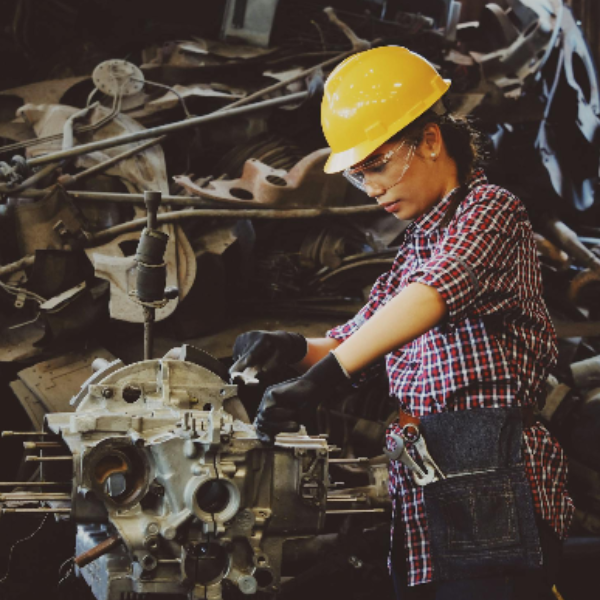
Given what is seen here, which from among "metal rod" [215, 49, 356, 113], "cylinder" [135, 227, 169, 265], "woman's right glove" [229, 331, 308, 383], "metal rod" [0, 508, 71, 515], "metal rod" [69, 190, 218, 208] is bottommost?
"metal rod" [0, 508, 71, 515]

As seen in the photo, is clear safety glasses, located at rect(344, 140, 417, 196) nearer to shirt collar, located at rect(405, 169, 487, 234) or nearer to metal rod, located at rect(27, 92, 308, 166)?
shirt collar, located at rect(405, 169, 487, 234)

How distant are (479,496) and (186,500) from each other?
620 millimetres

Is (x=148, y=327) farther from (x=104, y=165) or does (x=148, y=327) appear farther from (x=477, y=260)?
(x=104, y=165)

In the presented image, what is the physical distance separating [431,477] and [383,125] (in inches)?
31.5

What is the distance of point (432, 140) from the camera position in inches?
69.2

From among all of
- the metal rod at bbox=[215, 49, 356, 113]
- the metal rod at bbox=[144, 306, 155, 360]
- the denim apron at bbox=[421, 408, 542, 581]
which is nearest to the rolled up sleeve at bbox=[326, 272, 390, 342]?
the denim apron at bbox=[421, 408, 542, 581]

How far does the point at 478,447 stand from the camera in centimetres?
166

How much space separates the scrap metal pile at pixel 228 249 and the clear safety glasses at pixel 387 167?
1.96ft

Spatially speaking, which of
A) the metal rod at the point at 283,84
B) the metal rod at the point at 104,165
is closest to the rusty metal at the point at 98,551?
the metal rod at the point at 104,165

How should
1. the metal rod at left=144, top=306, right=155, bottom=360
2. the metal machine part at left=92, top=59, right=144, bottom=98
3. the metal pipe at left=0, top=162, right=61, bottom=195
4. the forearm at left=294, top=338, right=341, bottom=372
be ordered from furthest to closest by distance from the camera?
1. the metal machine part at left=92, top=59, right=144, bottom=98
2. the metal pipe at left=0, top=162, right=61, bottom=195
3. the metal rod at left=144, top=306, right=155, bottom=360
4. the forearm at left=294, top=338, right=341, bottom=372

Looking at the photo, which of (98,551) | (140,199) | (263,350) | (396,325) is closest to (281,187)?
(140,199)

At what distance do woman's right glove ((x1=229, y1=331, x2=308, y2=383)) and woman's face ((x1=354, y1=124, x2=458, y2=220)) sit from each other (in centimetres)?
39

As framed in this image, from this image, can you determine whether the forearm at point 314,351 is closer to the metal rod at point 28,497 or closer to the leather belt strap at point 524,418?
the leather belt strap at point 524,418

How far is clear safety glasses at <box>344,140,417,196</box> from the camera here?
1745 mm
